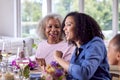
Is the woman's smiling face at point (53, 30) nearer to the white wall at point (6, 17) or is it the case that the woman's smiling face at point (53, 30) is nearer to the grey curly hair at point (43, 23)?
the grey curly hair at point (43, 23)

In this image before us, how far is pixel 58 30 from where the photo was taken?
255cm

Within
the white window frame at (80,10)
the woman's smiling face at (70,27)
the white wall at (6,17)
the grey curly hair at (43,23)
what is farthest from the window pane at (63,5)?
the woman's smiling face at (70,27)

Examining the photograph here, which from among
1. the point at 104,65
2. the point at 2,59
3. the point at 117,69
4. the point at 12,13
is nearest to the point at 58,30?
the point at 2,59

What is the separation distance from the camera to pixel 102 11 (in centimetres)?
511

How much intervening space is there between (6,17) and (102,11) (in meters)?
1.91

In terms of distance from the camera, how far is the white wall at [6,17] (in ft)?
15.4

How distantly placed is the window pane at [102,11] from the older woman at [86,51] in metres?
3.43

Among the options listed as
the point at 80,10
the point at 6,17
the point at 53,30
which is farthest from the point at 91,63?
the point at 80,10

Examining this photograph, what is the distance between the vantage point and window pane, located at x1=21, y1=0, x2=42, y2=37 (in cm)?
488

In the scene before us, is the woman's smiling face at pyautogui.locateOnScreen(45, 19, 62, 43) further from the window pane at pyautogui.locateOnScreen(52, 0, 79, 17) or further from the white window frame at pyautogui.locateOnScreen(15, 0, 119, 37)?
the window pane at pyautogui.locateOnScreen(52, 0, 79, 17)

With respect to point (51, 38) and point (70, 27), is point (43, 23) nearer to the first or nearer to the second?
point (51, 38)

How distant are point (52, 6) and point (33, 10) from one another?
15.0 inches

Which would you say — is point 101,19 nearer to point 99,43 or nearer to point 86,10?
point 86,10

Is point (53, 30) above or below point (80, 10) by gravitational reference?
below
